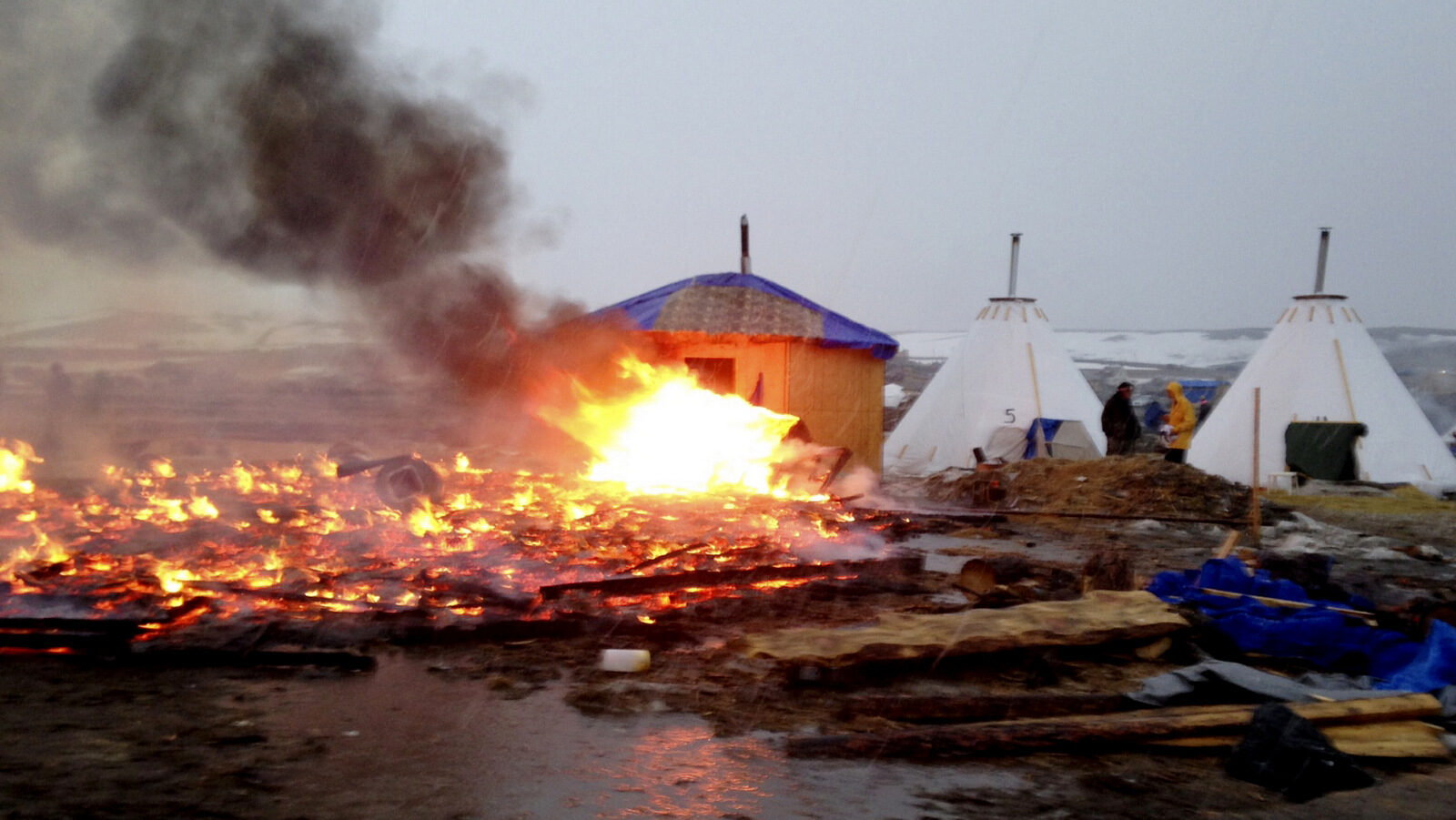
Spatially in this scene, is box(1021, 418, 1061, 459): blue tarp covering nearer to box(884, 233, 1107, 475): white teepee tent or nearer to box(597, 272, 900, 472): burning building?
box(884, 233, 1107, 475): white teepee tent

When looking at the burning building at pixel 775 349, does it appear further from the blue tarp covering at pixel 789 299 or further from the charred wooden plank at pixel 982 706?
the charred wooden plank at pixel 982 706

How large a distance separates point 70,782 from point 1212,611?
19.1ft

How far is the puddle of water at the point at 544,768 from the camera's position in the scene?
3.27m

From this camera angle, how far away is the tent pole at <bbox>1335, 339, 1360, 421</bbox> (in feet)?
54.2

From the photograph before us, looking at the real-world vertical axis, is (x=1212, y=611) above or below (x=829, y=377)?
below

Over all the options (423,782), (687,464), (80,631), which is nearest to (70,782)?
(423,782)

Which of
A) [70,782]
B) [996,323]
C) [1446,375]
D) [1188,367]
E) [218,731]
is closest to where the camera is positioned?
[70,782]

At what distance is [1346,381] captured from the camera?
55.1 ft

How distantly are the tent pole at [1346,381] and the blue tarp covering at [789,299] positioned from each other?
7958 millimetres

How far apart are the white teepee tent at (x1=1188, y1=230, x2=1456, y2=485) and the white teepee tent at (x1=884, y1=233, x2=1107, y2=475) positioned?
7.21 ft

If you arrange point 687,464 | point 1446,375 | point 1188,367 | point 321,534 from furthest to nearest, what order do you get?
point 1188,367 < point 1446,375 < point 687,464 < point 321,534

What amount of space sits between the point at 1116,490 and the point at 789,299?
5.24 metres

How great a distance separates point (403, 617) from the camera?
5520mm

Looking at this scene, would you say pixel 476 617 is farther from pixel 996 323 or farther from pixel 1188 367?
pixel 1188 367
